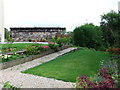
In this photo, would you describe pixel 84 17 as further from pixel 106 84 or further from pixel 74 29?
pixel 106 84

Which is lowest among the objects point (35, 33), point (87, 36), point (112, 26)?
point (87, 36)

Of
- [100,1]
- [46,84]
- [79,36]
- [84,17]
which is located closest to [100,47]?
[79,36]

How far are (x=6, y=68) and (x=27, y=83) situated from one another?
2.15m

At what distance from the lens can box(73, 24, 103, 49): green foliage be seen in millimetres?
14770

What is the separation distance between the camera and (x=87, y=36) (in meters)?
15.2

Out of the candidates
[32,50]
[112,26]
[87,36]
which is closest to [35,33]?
[87,36]

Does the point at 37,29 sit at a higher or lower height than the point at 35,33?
higher

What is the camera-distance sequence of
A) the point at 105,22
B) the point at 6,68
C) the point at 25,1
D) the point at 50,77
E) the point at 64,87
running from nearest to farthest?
the point at 64,87
the point at 50,77
the point at 6,68
the point at 105,22
the point at 25,1

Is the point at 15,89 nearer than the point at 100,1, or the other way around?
the point at 15,89

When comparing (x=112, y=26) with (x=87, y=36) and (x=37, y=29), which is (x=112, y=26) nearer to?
(x=87, y=36)

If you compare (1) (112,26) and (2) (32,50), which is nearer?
(1) (112,26)

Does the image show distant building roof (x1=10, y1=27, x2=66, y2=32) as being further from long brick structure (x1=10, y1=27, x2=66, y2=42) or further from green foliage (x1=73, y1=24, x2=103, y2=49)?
green foliage (x1=73, y1=24, x2=103, y2=49)

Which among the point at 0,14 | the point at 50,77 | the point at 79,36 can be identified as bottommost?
the point at 50,77

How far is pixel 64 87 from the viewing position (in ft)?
11.4
